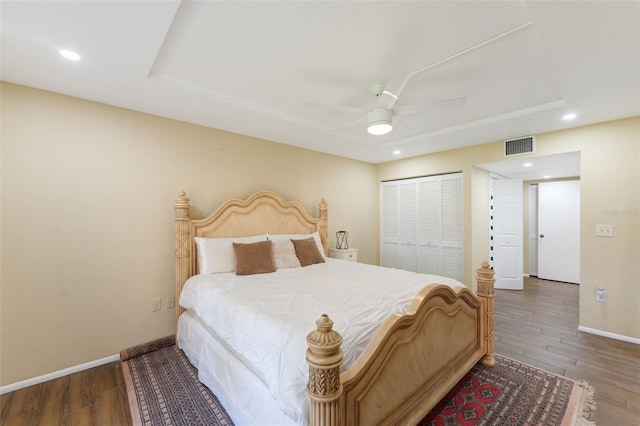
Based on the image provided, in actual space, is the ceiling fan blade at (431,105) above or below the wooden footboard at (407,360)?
A: above

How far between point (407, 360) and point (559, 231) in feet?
19.2

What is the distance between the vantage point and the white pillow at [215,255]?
9.02 ft

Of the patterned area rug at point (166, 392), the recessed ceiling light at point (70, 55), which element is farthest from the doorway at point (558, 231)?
the recessed ceiling light at point (70, 55)

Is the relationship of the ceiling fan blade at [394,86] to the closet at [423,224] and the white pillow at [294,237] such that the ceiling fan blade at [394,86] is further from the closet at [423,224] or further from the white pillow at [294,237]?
the closet at [423,224]

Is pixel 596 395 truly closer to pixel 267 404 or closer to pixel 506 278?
pixel 267 404

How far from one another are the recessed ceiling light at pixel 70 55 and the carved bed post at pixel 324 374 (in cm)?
235

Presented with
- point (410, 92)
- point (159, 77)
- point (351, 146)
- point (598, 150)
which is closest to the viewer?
point (159, 77)

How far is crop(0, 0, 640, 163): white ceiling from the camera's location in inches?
57.1

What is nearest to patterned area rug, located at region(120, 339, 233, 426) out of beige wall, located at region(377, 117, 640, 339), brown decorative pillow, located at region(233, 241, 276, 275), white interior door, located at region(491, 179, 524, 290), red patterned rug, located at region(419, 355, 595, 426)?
brown decorative pillow, located at region(233, 241, 276, 275)

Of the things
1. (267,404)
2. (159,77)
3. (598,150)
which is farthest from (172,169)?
(598,150)

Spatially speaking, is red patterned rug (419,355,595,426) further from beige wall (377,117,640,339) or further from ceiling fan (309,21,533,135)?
ceiling fan (309,21,533,135)

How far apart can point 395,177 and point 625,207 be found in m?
2.93

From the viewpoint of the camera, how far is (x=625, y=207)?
2834 millimetres

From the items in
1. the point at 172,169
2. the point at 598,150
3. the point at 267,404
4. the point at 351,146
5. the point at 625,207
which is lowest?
the point at 267,404
